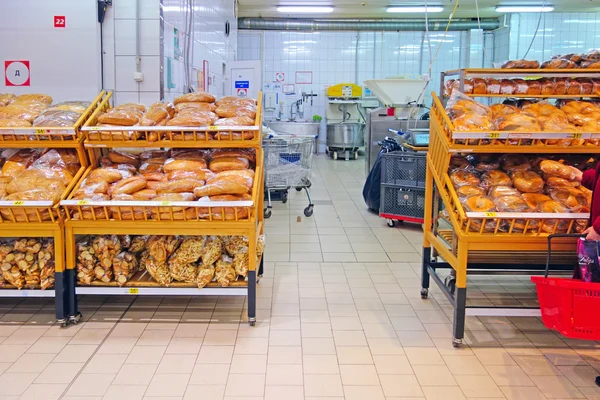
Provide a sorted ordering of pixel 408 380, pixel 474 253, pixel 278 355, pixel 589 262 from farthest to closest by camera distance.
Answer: pixel 474 253
pixel 278 355
pixel 408 380
pixel 589 262

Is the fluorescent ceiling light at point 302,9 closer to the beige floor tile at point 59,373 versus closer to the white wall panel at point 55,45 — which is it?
the white wall panel at point 55,45

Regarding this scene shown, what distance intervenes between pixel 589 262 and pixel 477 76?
1.68 meters

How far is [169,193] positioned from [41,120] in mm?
1012

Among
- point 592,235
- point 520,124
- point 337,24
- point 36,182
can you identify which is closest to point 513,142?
point 520,124

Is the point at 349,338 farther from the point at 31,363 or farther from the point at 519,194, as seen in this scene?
the point at 31,363

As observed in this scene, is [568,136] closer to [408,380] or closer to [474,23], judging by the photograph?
[408,380]

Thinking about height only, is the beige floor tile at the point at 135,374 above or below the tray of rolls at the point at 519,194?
below

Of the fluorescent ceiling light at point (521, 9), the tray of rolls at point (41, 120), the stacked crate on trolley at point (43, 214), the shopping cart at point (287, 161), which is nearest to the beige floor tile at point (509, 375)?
the stacked crate on trolley at point (43, 214)

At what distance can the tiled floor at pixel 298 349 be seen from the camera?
2.66 m

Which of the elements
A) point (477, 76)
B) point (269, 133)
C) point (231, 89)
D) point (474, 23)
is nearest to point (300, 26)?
point (474, 23)

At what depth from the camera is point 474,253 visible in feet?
11.6

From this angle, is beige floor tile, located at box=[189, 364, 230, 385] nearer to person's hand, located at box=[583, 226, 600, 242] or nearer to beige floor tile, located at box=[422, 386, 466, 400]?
beige floor tile, located at box=[422, 386, 466, 400]

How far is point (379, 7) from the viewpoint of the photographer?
453 inches

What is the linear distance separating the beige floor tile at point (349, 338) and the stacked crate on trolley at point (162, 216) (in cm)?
56
